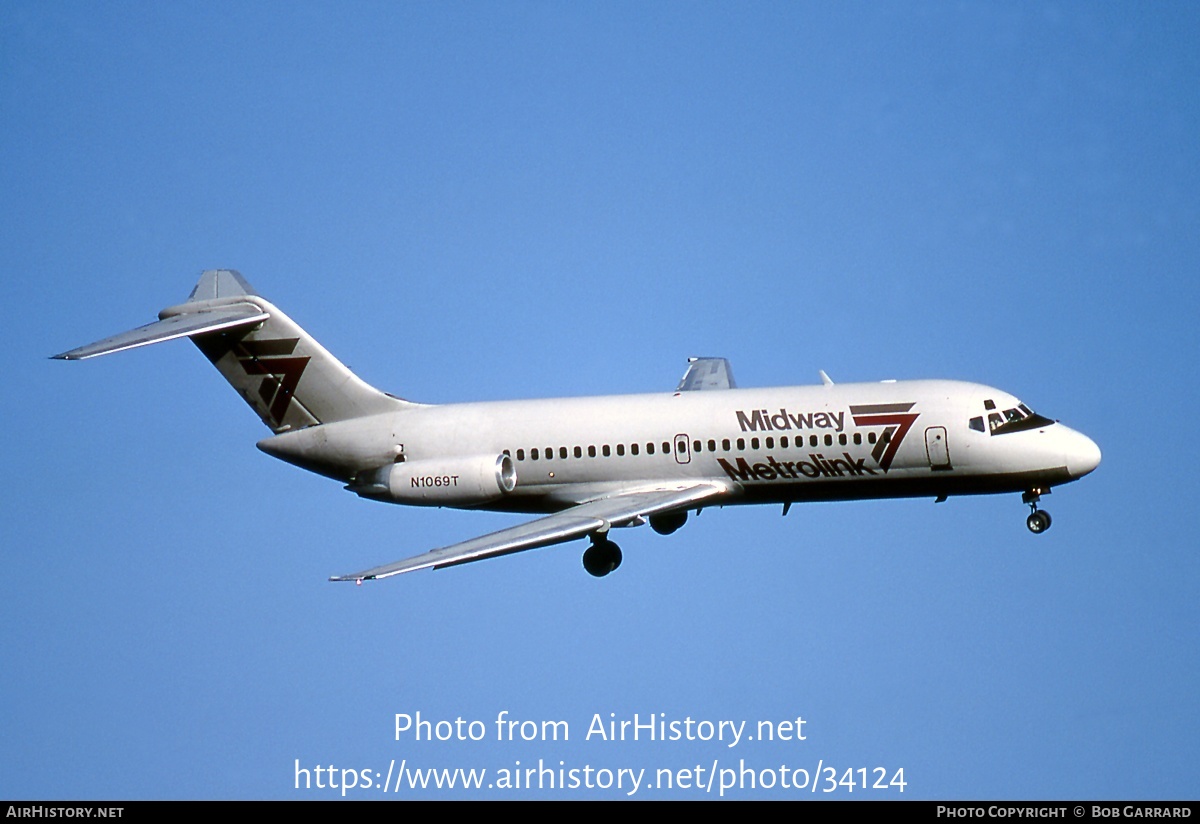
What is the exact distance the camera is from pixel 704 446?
3762 cm

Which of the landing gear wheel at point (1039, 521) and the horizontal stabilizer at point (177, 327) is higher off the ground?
the horizontal stabilizer at point (177, 327)

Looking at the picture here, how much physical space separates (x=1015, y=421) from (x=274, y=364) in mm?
19046

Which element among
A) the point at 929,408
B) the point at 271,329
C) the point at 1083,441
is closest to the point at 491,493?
the point at 271,329

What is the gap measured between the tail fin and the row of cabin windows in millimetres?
4487

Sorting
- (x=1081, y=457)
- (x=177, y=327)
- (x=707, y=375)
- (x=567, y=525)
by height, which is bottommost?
(x=567, y=525)

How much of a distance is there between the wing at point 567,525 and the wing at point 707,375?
702cm

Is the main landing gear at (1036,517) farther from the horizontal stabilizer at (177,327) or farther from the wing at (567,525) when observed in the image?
the horizontal stabilizer at (177,327)

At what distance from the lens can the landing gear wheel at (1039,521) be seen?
1439 inches

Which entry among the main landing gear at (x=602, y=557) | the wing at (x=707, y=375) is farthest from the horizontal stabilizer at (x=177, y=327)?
the wing at (x=707, y=375)

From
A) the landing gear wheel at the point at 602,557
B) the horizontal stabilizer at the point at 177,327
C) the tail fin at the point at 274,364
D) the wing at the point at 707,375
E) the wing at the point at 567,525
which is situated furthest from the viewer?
the wing at the point at 707,375

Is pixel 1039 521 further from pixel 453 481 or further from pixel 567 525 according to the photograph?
pixel 453 481

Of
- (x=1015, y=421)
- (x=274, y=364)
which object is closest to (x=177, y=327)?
(x=274, y=364)

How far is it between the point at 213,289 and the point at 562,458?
10.8m

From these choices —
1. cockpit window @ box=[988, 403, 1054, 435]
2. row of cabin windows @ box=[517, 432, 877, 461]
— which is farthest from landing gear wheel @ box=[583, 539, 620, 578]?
cockpit window @ box=[988, 403, 1054, 435]
